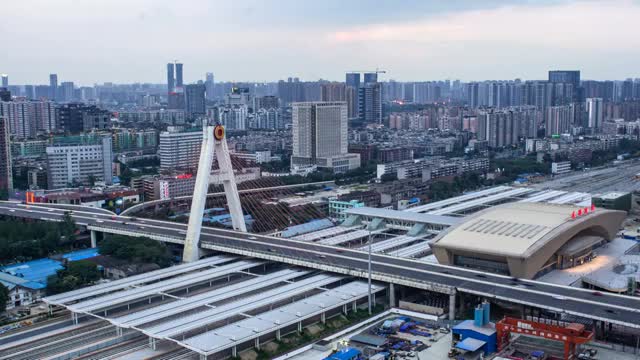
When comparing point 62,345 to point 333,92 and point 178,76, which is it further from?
point 178,76

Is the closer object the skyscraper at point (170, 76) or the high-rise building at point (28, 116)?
the high-rise building at point (28, 116)

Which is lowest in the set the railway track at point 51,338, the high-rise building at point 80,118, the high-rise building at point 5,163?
the railway track at point 51,338

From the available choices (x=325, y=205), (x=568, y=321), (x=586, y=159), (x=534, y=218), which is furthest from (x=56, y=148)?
(x=586, y=159)

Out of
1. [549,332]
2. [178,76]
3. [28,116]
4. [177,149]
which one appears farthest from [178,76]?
[549,332]

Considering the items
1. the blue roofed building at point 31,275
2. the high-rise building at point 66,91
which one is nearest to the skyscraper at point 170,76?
the high-rise building at point 66,91

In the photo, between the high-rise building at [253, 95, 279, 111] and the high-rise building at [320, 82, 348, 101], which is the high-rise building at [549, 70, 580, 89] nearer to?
the high-rise building at [320, 82, 348, 101]

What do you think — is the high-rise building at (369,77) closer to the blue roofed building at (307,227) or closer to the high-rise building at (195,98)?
the high-rise building at (195,98)
